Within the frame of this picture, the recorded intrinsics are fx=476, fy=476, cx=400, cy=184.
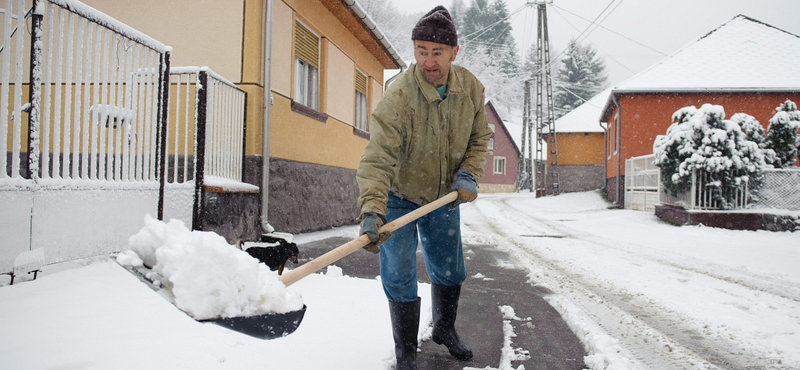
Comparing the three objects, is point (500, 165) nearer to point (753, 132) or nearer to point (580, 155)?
point (580, 155)

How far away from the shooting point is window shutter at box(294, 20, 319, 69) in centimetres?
736

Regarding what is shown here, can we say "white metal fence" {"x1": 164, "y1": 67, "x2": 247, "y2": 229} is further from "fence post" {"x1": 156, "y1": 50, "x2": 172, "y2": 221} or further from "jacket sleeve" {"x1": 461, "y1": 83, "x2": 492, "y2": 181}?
"jacket sleeve" {"x1": 461, "y1": 83, "x2": 492, "y2": 181}

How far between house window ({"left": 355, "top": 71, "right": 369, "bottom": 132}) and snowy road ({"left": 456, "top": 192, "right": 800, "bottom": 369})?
4.24 m

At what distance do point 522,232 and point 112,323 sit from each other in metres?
7.97

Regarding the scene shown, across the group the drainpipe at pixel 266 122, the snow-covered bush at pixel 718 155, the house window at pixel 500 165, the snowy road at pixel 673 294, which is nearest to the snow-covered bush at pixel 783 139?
the snow-covered bush at pixel 718 155

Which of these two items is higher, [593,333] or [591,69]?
[591,69]

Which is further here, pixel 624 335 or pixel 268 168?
pixel 268 168

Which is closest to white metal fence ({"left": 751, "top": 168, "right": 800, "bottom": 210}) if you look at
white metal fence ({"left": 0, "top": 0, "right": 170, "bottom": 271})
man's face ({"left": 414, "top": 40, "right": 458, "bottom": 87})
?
man's face ({"left": 414, "top": 40, "right": 458, "bottom": 87})

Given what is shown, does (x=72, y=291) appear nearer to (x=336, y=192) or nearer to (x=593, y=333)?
(x=593, y=333)

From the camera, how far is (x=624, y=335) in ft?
9.39

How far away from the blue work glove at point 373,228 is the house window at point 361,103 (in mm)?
9233

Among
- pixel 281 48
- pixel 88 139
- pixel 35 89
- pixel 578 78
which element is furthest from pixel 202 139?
pixel 578 78

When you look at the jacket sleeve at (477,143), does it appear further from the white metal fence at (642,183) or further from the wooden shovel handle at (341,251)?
the white metal fence at (642,183)

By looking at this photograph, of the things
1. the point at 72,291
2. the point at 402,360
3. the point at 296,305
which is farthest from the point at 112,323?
the point at 402,360
